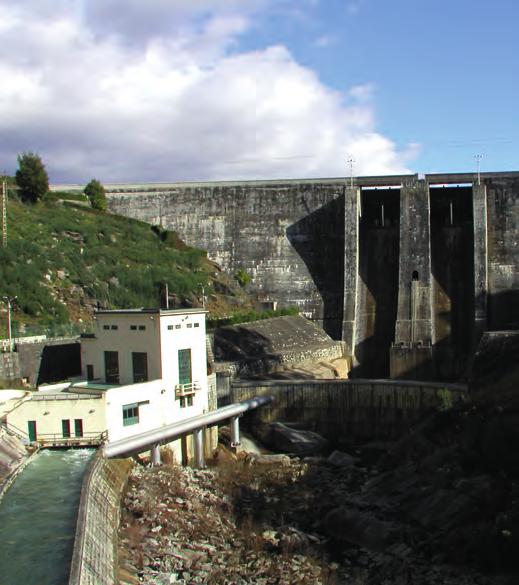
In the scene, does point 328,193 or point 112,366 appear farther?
point 328,193

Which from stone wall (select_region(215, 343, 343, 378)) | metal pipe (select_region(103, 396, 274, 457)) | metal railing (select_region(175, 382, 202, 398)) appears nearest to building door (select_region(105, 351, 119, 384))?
metal railing (select_region(175, 382, 202, 398))

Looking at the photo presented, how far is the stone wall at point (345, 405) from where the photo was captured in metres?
30.2

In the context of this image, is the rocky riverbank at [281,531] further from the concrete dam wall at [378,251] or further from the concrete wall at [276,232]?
the concrete wall at [276,232]

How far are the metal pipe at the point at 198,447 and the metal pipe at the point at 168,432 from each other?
0.32 m

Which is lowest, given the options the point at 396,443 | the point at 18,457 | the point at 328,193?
the point at 396,443

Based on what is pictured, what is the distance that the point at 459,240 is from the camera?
4512 centimetres

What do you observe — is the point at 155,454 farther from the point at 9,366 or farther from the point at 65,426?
the point at 9,366

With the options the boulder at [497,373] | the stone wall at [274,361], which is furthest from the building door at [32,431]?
the boulder at [497,373]

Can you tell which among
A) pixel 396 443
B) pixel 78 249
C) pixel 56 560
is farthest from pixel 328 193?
pixel 56 560

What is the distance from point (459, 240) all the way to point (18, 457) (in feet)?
106

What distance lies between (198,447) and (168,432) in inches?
105

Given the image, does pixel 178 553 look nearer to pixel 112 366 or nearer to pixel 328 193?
pixel 112 366

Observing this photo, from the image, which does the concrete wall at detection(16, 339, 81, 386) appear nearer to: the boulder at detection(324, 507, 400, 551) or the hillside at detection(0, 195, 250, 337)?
the hillside at detection(0, 195, 250, 337)

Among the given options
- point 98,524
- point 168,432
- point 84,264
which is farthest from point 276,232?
point 98,524
